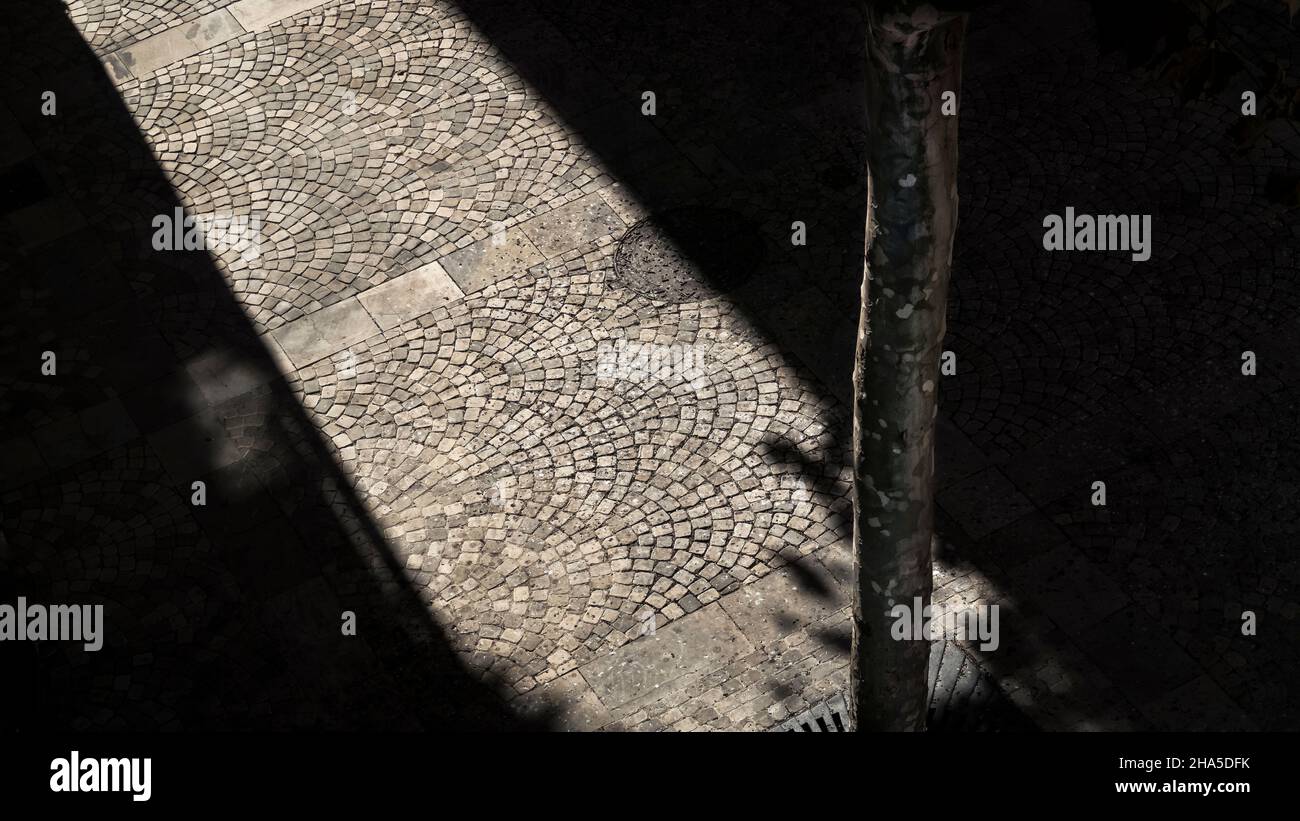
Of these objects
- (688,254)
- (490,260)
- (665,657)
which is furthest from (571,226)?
(665,657)

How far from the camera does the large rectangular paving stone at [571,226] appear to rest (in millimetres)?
10383

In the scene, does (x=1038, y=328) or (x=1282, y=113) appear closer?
(x=1282, y=113)

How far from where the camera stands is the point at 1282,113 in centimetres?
472

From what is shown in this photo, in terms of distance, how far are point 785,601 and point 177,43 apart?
763 centimetres

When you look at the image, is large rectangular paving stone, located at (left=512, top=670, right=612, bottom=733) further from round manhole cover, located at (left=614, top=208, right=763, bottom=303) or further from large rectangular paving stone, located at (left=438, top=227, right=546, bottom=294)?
large rectangular paving stone, located at (left=438, top=227, right=546, bottom=294)

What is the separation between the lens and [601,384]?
9438mm

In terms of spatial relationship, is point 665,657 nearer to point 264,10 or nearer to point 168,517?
point 168,517

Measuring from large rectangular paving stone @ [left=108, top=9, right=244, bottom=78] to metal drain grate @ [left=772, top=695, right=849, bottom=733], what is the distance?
7988 mm

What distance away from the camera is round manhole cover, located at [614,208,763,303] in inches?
393

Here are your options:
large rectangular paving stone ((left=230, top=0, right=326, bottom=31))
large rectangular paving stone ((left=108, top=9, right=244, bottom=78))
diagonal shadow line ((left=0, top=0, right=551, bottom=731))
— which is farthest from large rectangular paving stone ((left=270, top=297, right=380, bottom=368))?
large rectangular paving stone ((left=230, top=0, right=326, bottom=31))
